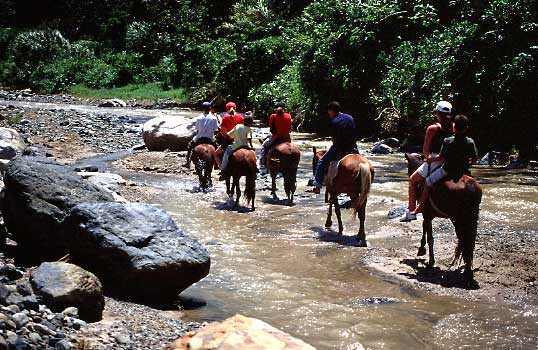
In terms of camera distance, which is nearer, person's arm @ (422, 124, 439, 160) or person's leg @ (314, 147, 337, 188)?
person's arm @ (422, 124, 439, 160)

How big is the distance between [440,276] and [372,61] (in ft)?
59.1

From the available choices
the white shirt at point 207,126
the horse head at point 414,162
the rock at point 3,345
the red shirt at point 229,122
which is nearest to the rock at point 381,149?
the white shirt at point 207,126

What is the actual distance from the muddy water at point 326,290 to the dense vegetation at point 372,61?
24.1ft

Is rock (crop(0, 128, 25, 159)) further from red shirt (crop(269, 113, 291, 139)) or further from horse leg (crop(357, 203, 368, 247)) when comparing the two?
horse leg (crop(357, 203, 368, 247))

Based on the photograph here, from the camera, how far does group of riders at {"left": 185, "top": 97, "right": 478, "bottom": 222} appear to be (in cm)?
1020

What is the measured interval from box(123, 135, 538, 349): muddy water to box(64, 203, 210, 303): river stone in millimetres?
501

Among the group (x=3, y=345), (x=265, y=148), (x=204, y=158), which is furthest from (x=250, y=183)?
(x=3, y=345)

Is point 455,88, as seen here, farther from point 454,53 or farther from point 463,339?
point 463,339

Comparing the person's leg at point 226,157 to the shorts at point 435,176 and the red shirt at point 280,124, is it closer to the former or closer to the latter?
the red shirt at point 280,124

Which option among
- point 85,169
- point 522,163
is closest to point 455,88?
point 522,163

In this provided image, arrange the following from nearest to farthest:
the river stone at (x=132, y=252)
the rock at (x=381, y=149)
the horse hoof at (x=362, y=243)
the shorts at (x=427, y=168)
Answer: the river stone at (x=132, y=252) < the shorts at (x=427, y=168) < the horse hoof at (x=362, y=243) < the rock at (x=381, y=149)

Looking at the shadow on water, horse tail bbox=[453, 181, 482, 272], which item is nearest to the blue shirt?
the shadow on water

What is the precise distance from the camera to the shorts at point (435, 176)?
10.4m

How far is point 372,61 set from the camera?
90.6ft
